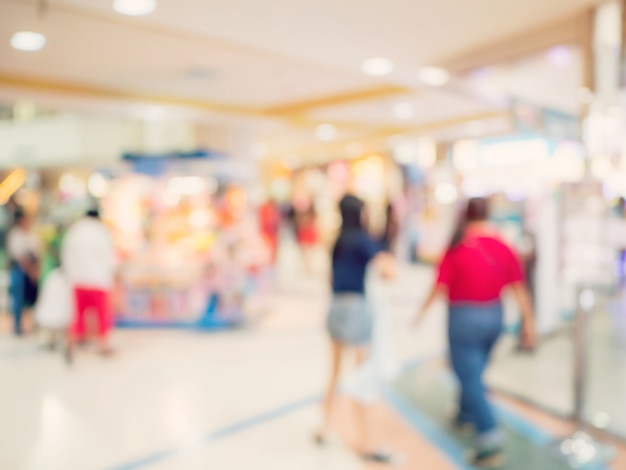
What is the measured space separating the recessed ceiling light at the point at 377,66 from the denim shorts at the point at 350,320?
2.68 meters

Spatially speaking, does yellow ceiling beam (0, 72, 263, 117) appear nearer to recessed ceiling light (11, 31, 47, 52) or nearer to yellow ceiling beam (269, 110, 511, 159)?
recessed ceiling light (11, 31, 47, 52)

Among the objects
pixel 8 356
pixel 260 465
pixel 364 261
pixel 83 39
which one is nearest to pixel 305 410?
pixel 260 465

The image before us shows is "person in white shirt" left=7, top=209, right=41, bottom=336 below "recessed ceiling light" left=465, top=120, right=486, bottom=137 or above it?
below

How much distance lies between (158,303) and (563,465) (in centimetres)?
464

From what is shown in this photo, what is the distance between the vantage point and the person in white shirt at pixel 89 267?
4.44 meters

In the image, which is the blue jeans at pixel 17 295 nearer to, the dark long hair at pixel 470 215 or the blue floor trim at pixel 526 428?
the dark long hair at pixel 470 215

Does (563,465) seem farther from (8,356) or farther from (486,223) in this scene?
(8,356)

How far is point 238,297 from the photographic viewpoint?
245 inches

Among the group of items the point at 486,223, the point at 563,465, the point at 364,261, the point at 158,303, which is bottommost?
the point at 563,465

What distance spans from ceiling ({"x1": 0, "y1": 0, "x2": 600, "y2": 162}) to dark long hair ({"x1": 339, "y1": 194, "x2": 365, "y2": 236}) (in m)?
1.33

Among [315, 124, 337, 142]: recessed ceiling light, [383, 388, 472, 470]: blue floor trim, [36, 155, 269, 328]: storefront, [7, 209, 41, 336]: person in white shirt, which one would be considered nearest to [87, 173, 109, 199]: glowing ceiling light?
[36, 155, 269, 328]: storefront

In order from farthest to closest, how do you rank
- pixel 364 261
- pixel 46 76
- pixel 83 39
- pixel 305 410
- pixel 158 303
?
pixel 158 303
pixel 46 76
pixel 83 39
pixel 305 410
pixel 364 261

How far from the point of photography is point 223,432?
3.38 m

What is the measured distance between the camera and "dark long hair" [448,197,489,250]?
10.1ft
